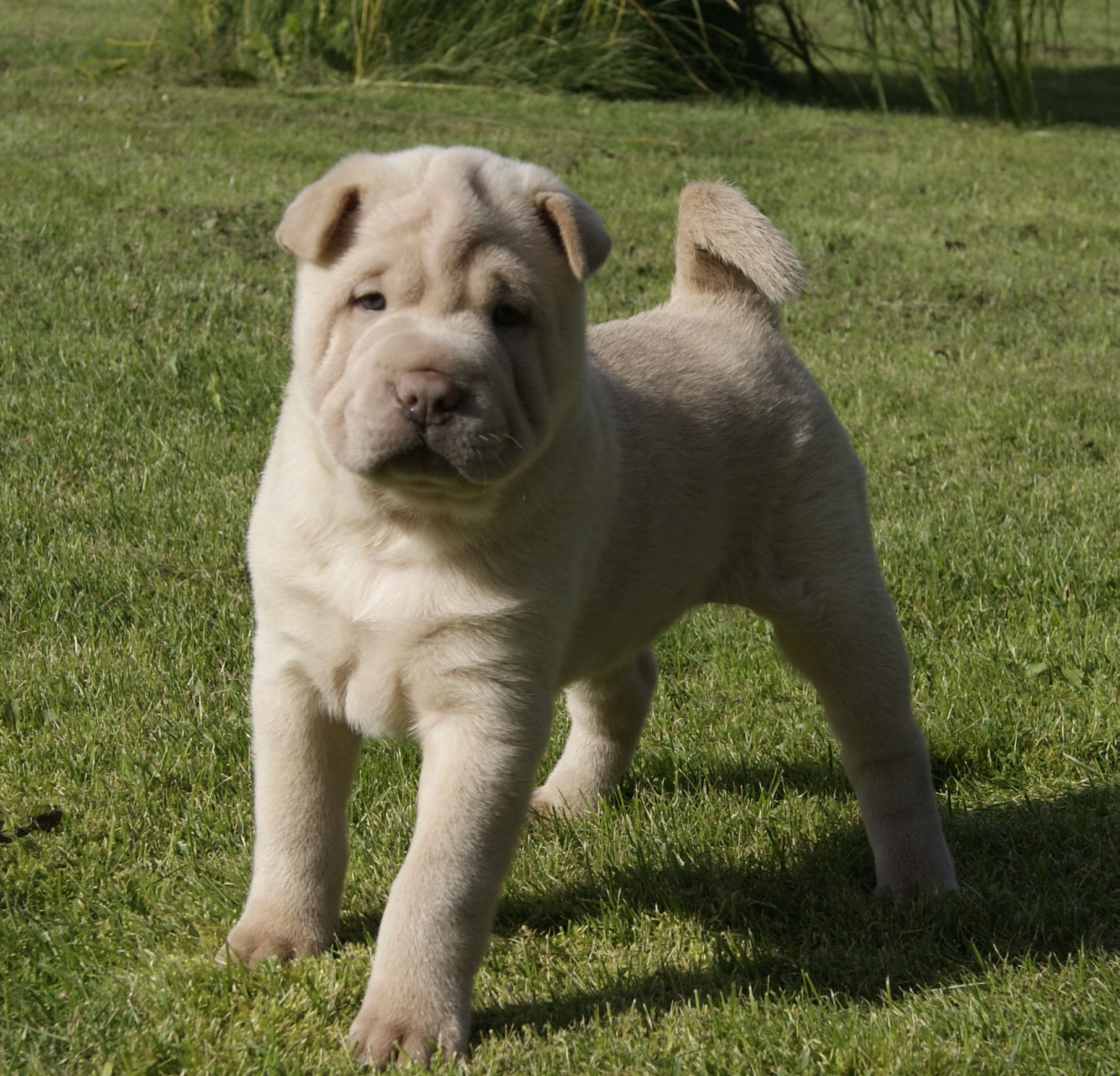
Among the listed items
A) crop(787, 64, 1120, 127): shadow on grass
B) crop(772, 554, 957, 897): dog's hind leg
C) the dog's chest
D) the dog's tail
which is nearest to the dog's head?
the dog's chest

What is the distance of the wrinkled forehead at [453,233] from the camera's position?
265cm

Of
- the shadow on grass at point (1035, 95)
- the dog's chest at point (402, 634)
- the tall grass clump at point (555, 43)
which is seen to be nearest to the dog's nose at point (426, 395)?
the dog's chest at point (402, 634)

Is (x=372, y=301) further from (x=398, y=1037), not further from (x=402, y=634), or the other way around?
(x=398, y=1037)

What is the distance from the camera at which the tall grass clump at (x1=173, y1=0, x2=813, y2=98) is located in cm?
1246

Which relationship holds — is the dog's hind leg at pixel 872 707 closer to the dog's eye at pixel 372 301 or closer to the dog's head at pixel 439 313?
the dog's head at pixel 439 313

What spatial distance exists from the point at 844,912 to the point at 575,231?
64.1 inches

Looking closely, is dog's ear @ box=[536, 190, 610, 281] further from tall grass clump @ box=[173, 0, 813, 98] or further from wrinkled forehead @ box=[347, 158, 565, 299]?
tall grass clump @ box=[173, 0, 813, 98]

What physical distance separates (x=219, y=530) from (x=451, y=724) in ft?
7.89

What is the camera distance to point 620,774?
12.7 ft

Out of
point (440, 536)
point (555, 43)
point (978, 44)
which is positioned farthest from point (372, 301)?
point (555, 43)

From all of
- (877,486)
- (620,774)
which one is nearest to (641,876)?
(620,774)

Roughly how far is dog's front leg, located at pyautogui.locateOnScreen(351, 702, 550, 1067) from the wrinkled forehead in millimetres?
787

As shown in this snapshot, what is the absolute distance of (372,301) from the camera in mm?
2693

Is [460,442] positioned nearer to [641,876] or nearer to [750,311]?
[641,876]
